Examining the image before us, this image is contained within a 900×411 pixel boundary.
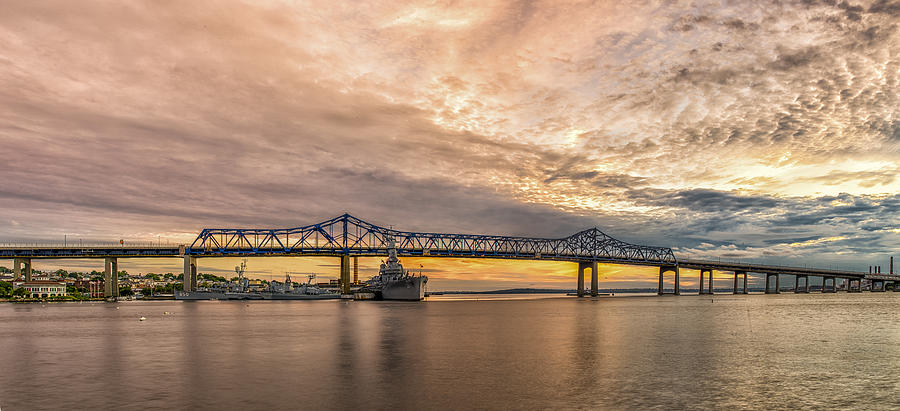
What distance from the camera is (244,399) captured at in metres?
24.2

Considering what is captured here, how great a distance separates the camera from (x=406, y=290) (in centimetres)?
17200

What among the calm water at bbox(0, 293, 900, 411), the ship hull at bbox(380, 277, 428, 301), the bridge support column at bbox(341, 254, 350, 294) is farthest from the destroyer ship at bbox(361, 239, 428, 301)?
the calm water at bbox(0, 293, 900, 411)

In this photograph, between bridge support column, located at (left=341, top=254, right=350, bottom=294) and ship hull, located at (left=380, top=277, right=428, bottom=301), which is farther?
bridge support column, located at (left=341, top=254, right=350, bottom=294)

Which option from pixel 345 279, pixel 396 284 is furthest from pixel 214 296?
pixel 396 284

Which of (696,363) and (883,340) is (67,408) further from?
(883,340)

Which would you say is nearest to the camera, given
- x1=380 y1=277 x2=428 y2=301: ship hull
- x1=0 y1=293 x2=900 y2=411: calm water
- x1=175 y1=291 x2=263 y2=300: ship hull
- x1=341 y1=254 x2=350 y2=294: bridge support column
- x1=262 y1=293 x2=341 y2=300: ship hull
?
x1=0 y1=293 x2=900 y2=411: calm water

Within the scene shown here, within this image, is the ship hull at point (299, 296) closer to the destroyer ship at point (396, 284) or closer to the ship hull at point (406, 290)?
the destroyer ship at point (396, 284)

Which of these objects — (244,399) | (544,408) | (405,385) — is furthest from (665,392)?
(244,399)

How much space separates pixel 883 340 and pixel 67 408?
59.0m

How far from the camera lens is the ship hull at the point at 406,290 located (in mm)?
168375

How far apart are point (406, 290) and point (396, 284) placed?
435 cm

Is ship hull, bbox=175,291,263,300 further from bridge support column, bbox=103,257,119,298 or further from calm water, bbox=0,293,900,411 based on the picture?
calm water, bbox=0,293,900,411

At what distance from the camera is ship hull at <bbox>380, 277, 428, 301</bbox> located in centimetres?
16838

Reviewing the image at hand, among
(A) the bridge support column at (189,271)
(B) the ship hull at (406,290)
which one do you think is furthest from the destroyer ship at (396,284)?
(A) the bridge support column at (189,271)
